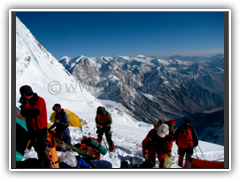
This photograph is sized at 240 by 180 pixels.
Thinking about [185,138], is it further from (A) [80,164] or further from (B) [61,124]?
(B) [61,124]

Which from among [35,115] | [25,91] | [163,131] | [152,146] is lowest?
[152,146]

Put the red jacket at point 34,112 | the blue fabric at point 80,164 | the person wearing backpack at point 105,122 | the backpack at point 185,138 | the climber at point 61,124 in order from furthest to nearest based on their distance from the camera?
the person wearing backpack at point 105,122
the climber at point 61,124
the backpack at point 185,138
the blue fabric at point 80,164
the red jacket at point 34,112

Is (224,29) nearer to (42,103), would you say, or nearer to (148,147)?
(148,147)

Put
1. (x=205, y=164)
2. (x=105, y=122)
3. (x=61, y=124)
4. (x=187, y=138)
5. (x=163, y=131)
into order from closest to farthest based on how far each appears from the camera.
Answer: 1. (x=163, y=131)
2. (x=205, y=164)
3. (x=187, y=138)
4. (x=61, y=124)
5. (x=105, y=122)

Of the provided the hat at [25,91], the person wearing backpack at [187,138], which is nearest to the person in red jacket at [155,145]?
the person wearing backpack at [187,138]

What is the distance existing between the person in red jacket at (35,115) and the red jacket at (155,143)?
2708 mm

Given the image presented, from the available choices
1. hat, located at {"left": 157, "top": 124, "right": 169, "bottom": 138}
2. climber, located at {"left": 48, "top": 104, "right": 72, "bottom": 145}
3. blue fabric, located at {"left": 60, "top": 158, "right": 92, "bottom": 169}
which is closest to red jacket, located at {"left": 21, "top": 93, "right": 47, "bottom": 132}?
blue fabric, located at {"left": 60, "top": 158, "right": 92, "bottom": 169}

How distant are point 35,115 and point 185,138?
4130 millimetres

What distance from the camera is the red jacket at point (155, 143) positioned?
3793 millimetres

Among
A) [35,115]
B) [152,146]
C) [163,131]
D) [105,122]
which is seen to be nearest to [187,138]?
[163,131]

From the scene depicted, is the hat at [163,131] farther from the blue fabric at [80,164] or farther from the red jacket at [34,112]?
the red jacket at [34,112]

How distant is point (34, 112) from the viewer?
8.83 ft

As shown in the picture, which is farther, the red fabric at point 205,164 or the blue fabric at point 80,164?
the red fabric at point 205,164
